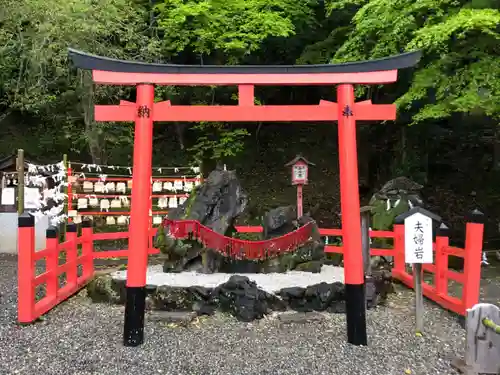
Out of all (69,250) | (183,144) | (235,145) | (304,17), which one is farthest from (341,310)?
(183,144)

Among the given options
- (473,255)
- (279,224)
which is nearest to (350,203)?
(473,255)

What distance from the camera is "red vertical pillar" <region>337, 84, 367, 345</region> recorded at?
4449mm

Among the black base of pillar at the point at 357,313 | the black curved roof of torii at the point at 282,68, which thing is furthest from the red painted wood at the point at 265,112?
the black base of pillar at the point at 357,313

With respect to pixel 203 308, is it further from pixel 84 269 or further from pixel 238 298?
pixel 84 269

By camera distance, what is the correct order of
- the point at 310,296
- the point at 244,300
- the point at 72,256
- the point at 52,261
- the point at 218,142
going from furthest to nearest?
1. the point at 218,142
2. the point at 72,256
3. the point at 52,261
4. the point at 310,296
5. the point at 244,300

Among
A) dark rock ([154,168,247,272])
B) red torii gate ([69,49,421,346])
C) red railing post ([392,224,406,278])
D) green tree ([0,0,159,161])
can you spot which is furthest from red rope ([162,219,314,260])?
green tree ([0,0,159,161])

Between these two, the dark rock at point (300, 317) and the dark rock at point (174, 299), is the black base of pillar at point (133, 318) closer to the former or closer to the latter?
→ the dark rock at point (174, 299)

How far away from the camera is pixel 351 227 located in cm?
454

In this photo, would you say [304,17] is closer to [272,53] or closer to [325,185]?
[272,53]

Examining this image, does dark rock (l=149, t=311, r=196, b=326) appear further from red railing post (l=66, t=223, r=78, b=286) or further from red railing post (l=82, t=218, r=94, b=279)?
red railing post (l=82, t=218, r=94, b=279)

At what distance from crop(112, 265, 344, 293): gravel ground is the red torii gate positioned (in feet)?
5.07

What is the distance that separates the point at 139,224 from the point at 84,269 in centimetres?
355

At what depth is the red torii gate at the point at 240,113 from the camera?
4.45 metres

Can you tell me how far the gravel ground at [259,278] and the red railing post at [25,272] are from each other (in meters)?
1.42
